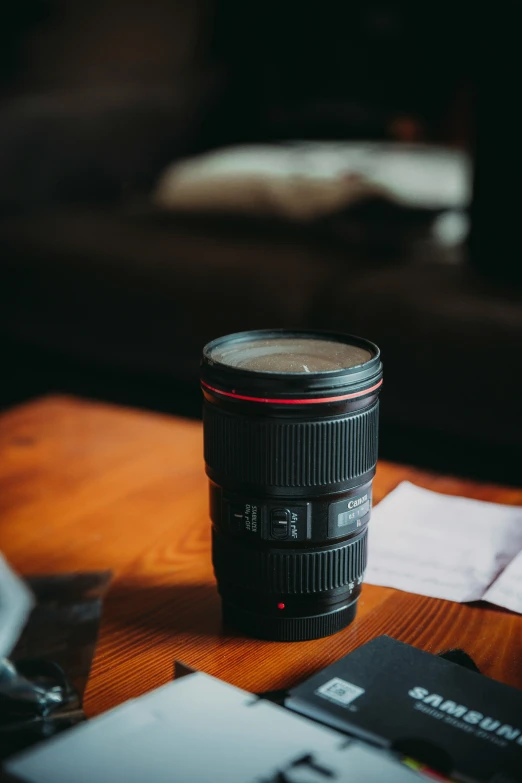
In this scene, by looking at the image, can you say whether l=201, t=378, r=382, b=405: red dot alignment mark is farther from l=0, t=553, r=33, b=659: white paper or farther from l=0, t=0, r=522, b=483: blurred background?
l=0, t=0, r=522, b=483: blurred background

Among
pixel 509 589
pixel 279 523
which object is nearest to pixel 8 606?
pixel 279 523

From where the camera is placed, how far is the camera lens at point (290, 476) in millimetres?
529

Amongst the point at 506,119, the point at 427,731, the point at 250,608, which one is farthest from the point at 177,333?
the point at 427,731

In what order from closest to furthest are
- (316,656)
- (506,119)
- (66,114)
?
(316,656) → (506,119) → (66,114)

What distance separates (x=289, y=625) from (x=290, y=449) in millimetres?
129

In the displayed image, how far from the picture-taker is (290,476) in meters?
0.54

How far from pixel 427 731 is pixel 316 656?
0.39 feet

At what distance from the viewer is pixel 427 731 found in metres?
0.47

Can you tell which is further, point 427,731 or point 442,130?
point 442,130

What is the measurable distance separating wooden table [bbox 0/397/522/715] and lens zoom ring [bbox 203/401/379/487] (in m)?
0.12

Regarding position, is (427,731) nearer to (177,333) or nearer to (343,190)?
(177,333)

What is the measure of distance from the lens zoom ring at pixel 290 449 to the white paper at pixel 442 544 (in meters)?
0.16

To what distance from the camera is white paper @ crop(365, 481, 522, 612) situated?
26.6 inches

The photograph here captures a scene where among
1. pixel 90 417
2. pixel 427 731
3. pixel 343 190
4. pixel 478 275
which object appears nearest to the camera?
pixel 427 731
